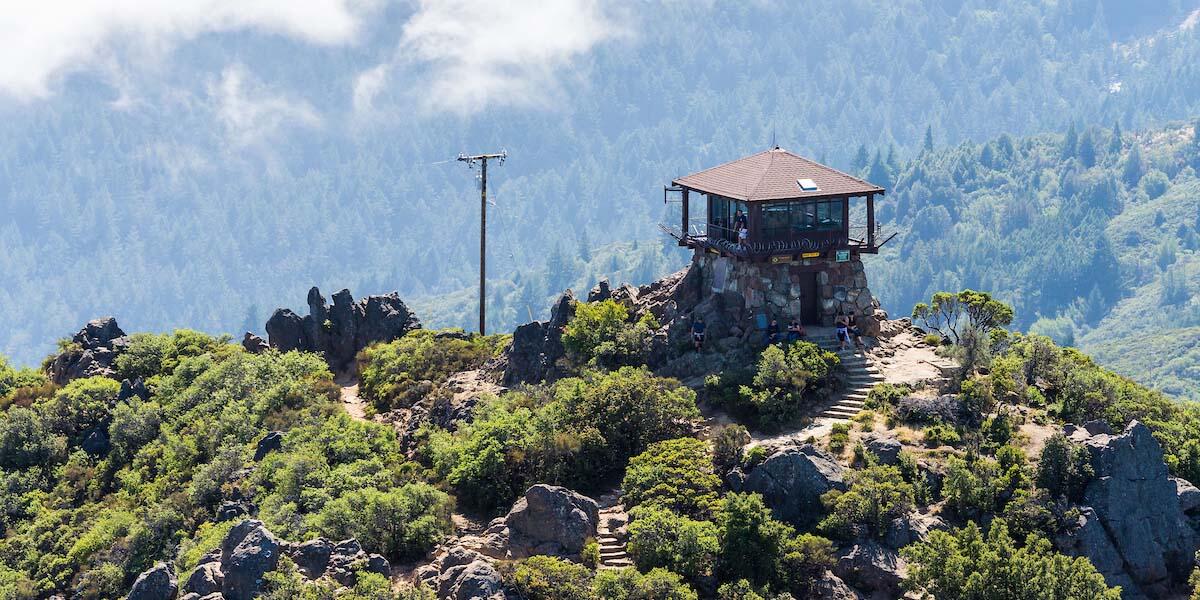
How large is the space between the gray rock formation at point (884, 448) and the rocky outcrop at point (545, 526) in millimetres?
9884

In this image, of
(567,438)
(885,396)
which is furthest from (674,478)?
(885,396)

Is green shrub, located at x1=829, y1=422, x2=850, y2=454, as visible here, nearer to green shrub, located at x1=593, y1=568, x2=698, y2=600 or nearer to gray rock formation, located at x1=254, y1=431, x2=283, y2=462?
green shrub, located at x1=593, y1=568, x2=698, y2=600

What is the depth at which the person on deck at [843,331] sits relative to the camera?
59219mm

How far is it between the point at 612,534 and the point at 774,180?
19.9 meters

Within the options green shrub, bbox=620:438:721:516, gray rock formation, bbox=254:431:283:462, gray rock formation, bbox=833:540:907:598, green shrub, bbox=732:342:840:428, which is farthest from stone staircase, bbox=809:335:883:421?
gray rock formation, bbox=254:431:283:462

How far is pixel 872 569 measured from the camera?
45031 mm

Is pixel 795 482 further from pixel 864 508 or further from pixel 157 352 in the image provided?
pixel 157 352

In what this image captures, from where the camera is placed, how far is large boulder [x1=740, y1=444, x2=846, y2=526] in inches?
1850

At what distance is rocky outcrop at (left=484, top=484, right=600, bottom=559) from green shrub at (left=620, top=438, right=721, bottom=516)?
2.28 meters

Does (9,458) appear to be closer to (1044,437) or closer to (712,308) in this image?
(712,308)

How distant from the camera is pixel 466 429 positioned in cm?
5547

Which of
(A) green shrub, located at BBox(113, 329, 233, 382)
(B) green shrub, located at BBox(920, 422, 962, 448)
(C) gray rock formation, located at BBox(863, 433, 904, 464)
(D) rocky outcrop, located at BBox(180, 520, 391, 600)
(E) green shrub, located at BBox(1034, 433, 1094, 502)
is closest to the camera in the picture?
(D) rocky outcrop, located at BBox(180, 520, 391, 600)

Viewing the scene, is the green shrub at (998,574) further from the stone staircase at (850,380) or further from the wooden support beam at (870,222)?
the wooden support beam at (870,222)

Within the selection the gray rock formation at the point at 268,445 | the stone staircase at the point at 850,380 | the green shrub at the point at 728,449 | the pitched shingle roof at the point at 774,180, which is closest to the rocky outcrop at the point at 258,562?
the green shrub at the point at 728,449
